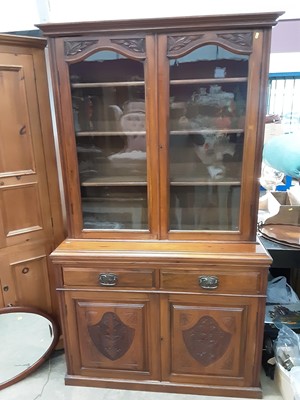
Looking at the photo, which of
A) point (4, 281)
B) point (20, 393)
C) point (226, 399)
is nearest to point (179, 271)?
point (226, 399)

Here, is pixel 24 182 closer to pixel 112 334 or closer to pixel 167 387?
pixel 112 334

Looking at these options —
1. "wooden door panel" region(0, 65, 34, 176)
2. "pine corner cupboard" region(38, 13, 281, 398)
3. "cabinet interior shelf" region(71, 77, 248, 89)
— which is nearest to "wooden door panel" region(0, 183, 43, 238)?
"wooden door panel" region(0, 65, 34, 176)

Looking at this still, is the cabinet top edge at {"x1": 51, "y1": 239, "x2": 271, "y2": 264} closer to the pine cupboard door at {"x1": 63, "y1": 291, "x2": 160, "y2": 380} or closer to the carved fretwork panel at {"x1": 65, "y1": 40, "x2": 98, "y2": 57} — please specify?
the pine cupboard door at {"x1": 63, "y1": 291, "x2": 160, "y2": 380}

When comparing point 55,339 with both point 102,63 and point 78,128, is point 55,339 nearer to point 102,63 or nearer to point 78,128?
point 78,128

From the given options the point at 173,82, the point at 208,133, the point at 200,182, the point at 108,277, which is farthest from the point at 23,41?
the point at 108,277

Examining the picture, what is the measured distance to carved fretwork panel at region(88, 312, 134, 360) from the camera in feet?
5.30

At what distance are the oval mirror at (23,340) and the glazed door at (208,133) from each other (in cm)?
99

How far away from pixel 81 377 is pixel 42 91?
162cm

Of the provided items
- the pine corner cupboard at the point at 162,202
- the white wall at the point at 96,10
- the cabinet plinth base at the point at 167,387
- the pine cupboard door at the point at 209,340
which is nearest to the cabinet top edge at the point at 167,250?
the pine corner cupboard at the point at 162,202

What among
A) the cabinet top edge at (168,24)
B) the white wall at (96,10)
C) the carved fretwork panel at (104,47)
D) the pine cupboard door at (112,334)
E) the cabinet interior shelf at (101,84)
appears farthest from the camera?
the white wall at (96,10)

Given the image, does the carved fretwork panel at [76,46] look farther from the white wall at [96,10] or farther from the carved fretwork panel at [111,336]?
the carved fretwork panel at [111,336]

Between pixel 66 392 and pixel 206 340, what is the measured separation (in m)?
0.85

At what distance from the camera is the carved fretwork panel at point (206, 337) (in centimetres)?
152

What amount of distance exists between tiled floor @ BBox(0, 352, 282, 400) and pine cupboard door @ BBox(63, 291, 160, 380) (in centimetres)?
9
